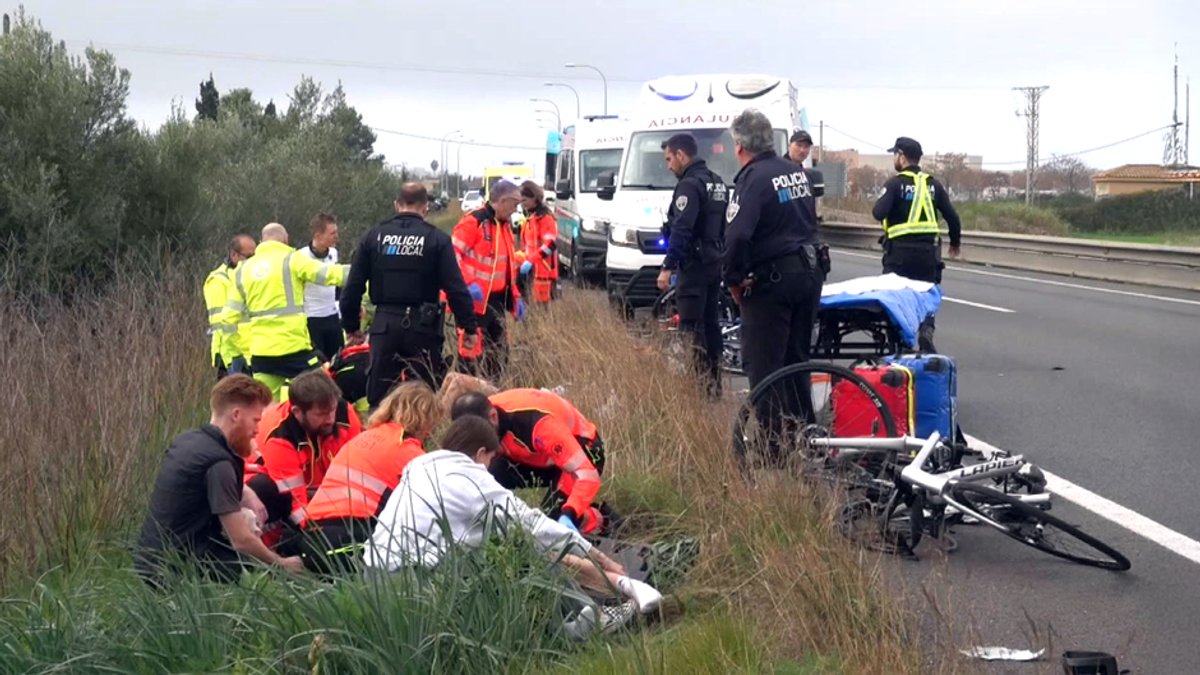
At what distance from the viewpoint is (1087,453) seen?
29.0 ft

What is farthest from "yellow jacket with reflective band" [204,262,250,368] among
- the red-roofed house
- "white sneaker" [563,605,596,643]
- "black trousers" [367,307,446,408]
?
the red-roofed house

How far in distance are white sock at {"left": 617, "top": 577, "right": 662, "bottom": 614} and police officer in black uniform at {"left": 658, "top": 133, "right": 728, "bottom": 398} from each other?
4806 millimetres

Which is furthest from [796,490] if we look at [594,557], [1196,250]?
[1196,250]

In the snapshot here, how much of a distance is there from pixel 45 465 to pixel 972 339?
10.4 m

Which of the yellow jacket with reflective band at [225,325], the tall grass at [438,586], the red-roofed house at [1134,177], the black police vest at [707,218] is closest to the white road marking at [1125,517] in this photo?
the tall grass at [438,586]

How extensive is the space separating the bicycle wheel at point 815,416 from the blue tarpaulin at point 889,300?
1240 millimetres

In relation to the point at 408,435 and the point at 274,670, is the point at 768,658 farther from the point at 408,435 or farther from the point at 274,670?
the point at 408,435

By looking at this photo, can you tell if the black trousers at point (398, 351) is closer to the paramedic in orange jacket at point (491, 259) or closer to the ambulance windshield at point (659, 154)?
the paramedic in orange jacket at point (491, 259)

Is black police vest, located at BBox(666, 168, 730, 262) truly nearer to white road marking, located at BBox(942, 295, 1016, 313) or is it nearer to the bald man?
the bald man

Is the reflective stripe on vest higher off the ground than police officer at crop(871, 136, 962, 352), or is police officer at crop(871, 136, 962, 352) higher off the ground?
police officer at crop(871, 136, 962, 352)

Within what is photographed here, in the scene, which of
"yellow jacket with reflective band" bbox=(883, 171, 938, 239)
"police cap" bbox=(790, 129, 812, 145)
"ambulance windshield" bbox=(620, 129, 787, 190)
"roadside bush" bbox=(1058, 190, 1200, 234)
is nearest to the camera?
"yellow jacket with reflective band" bbox=(883, 171, 938, 239)

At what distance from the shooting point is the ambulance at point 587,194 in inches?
862

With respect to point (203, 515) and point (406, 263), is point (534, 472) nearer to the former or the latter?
point (203, 515)

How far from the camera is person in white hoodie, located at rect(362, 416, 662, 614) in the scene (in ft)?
16.6
